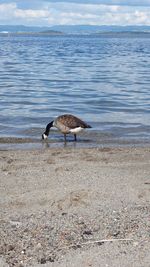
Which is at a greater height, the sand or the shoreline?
the sand

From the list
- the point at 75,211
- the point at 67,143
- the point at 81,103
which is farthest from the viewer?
the point at 81,103

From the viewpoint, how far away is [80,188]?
28.2 feet

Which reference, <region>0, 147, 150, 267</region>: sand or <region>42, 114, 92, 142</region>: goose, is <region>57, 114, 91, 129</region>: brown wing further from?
<region>0, 147, 150, 267</region>: sand

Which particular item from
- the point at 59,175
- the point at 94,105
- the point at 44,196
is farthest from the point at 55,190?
the point at 94,105

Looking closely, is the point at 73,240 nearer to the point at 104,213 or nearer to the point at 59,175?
the point at 104,213

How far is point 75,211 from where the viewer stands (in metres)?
7.47

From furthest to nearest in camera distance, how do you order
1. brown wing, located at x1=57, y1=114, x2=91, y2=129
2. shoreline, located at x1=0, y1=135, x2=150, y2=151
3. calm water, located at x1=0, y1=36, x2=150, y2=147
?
calm water, located at x1=0, y1=36, x2=150, y2=147 → brown wing, located at x1=57, y1=114, x2=91, y2=129 → shoreline, located at x1=0, y1=135, x2=150, y2=151

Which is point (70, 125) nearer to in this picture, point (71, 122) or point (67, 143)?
point (71, 122)

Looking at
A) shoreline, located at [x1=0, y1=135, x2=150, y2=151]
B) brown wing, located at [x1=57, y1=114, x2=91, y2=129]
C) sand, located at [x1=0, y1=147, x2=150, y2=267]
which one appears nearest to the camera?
sand, located at [x1=0, y1=147, x2=150, y2=267]

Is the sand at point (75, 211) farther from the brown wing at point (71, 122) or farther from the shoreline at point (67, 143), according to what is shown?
the brown wing at point (71, 122)

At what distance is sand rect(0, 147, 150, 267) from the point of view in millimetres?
5914

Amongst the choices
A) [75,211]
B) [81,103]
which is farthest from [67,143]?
[75,211]

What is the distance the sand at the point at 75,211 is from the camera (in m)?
5.91

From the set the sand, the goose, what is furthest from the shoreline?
the sand
